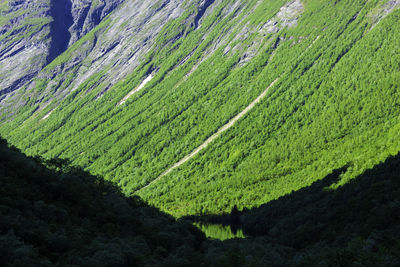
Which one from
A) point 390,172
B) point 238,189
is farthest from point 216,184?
point 390,172

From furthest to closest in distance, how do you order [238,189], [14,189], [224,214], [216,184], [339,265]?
[216,184] < [238,189] < [224,214] < [14,189] < [339,265]

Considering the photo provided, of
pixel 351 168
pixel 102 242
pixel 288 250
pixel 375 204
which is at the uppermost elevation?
pixel 351 168

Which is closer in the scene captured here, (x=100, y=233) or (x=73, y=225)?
(x=73, y=225)

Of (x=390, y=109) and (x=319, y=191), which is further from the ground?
(x=390, y=109)

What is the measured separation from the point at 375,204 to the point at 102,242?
216ft

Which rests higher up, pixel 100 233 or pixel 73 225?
pixel 73 225

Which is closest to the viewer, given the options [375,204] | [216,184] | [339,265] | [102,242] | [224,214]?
[339,265]

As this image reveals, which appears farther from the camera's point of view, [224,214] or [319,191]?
[224,214]

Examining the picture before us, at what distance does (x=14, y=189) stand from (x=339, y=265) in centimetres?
3315

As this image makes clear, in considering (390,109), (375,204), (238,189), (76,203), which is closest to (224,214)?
(238,189)

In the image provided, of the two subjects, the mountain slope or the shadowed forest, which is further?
the shadowed forest

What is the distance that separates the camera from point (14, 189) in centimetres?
3494

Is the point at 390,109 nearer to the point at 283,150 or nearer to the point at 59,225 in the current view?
the point at 283,150

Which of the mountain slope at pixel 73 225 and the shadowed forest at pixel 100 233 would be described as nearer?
the mountain slope at pixel 73 225
